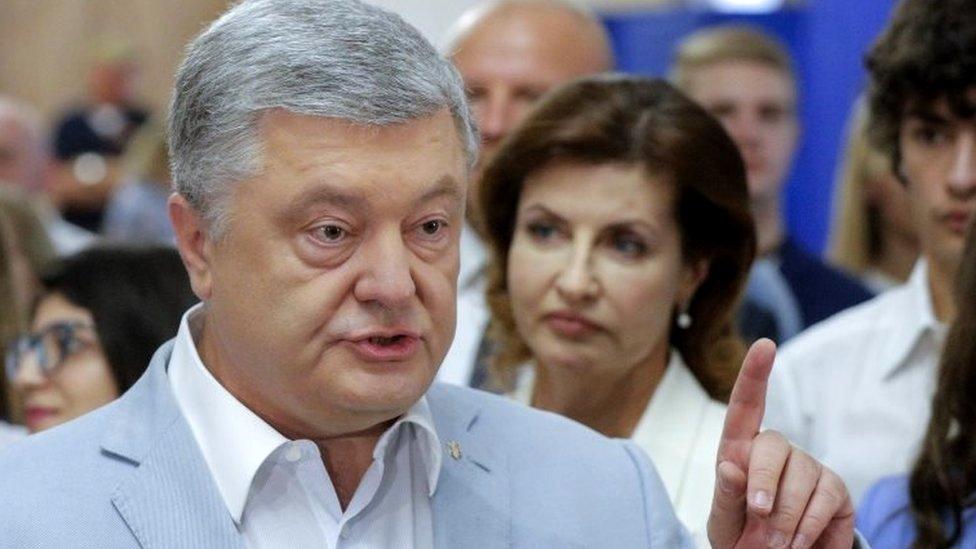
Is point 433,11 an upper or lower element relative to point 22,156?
upper

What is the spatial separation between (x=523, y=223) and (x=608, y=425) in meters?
0.45

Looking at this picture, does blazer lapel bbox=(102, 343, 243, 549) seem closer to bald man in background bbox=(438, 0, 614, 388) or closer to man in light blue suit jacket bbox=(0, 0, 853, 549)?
man in light blue suit jacket bbox=(0, 0, 853, 549)

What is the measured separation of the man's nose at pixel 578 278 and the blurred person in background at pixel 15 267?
4.07ft

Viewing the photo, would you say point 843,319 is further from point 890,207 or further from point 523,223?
point 890,207

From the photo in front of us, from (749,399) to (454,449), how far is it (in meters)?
0.45

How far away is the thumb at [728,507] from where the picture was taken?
2299mm

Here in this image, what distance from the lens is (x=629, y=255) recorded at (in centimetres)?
361

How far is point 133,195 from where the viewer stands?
8102mm

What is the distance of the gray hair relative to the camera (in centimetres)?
225

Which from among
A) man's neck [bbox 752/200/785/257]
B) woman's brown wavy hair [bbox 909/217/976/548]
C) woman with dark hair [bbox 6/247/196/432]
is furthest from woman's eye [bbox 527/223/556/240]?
man's neck [bbox 752/200/785/257]

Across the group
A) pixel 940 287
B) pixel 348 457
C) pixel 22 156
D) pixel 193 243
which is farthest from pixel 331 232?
pixel 22 156

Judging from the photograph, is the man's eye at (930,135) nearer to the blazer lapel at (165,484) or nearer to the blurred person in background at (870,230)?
the blurred person in background at (870,230)

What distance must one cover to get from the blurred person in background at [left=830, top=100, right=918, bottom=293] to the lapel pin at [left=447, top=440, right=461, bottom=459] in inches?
132

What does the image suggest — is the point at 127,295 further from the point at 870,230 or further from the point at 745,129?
the point at 870,230
